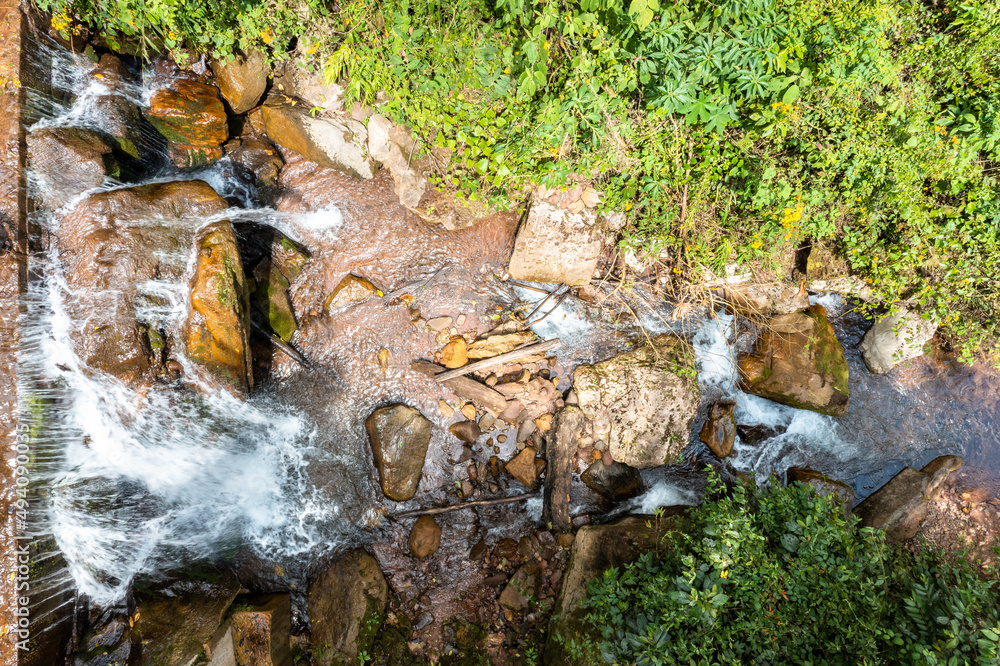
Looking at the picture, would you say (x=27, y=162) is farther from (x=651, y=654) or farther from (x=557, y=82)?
(x=651, y=654)

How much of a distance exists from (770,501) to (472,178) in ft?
14.7

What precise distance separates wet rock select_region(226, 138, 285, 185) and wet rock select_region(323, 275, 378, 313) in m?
1.71

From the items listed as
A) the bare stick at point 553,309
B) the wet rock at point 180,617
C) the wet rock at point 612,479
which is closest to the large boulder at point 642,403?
the wet rock at point 612,479

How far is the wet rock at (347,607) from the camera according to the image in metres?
4.58

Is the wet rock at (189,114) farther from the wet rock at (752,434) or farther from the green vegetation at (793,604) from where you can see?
the wet rock at (752,434)

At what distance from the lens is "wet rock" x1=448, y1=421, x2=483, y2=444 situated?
514 centimetres

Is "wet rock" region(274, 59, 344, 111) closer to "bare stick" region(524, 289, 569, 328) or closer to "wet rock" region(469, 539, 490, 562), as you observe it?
"bare stick" region(524, 289, 569, 328)

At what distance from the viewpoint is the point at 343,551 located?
497 centimetres

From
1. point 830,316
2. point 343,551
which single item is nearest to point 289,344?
point 343,551

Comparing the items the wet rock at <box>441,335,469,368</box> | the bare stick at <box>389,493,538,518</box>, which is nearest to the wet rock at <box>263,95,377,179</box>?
the wet rock at <box>441,335,469,368</box>

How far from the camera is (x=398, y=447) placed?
195 inches

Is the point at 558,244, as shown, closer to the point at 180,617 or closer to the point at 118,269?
the point at 118,269

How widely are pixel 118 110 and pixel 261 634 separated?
20.2ft

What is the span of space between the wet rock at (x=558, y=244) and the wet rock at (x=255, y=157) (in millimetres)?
3359
